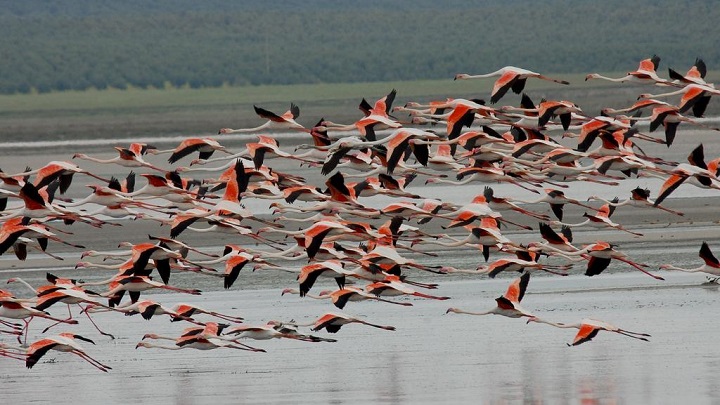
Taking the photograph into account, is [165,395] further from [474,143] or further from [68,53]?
[68,53]

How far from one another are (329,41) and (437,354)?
68.4 meters

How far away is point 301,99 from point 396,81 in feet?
35.8

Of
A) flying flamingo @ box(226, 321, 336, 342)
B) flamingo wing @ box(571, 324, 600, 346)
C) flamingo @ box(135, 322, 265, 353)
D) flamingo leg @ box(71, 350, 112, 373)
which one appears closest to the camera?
flamingo wing @ box(571, 324, 600, 346)

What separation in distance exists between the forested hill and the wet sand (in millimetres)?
50211

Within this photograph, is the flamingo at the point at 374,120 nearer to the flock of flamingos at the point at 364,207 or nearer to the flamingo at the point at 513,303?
the flock of flamingos at the point at 364,207

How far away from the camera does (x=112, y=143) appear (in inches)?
1633

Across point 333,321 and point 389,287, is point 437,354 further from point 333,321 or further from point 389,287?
point 333,321

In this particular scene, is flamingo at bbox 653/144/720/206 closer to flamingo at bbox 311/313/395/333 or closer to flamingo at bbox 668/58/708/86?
flamingo at bbox 668/58/708/86

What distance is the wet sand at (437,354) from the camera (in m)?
14.2

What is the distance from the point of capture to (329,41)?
83438 millimetres

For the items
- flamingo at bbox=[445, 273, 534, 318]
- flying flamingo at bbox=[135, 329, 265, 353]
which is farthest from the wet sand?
flamingo at bbox=[445, 273, 534, 318]

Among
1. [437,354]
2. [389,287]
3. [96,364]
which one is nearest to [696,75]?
[389,287]

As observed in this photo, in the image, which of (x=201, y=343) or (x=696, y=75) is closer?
(x=201, y=343)

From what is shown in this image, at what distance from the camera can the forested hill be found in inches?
2876
